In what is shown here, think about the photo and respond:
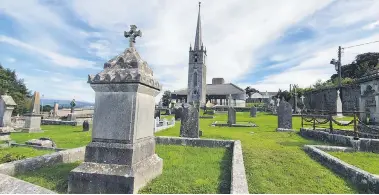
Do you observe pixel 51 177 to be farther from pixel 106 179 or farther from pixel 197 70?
pixel 197 70

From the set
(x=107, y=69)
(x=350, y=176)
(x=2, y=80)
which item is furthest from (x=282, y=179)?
(x=2, y=80)

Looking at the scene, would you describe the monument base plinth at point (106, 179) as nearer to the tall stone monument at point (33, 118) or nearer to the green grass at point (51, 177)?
the green grass at point (51, 177)

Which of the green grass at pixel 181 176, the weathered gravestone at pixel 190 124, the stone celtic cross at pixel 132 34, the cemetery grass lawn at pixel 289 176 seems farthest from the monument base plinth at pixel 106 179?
the weathered gravestone at pixel 190 124

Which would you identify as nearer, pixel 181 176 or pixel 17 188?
pixel 17 188

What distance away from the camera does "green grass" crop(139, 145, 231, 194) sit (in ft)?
12.4

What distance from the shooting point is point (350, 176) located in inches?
183

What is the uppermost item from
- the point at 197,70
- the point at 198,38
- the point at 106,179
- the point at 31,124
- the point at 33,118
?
the point at 198,38

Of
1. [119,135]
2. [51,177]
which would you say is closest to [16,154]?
[51,177]

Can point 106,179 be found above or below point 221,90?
below

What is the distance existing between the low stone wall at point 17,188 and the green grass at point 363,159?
6374 millimetres

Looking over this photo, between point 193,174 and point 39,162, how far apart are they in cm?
330

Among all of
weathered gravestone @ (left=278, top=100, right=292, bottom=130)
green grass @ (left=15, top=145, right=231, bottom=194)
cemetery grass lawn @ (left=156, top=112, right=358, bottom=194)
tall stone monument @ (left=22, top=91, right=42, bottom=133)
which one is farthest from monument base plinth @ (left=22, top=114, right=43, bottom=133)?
weathered gravestone @ (left=278, top=100, right=292, bottom=130)

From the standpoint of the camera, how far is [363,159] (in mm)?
6352

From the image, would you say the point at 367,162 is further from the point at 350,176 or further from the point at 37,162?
the point at 37,162
